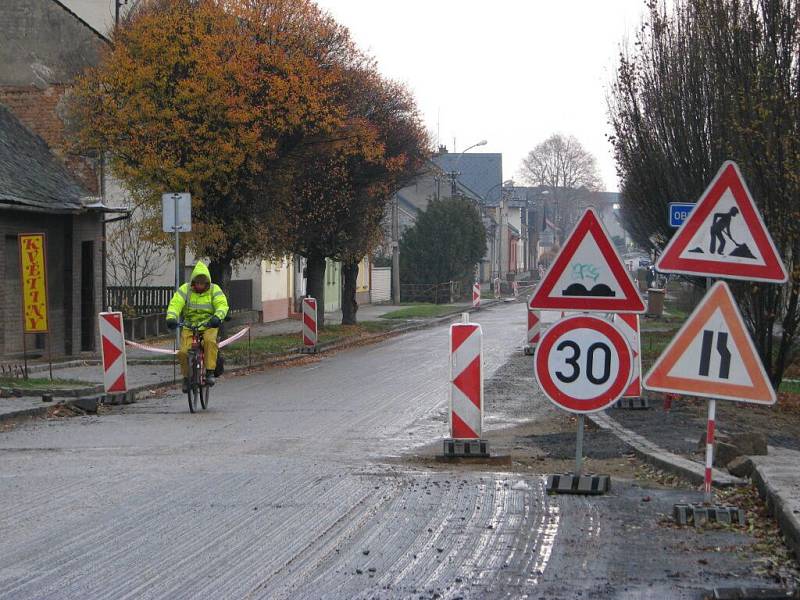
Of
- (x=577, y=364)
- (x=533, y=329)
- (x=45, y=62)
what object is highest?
(x=45, y=62)

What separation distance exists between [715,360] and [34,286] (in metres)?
13.2

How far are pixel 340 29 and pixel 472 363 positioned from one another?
20142mm

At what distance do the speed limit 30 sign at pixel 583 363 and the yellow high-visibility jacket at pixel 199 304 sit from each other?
7.68 meters

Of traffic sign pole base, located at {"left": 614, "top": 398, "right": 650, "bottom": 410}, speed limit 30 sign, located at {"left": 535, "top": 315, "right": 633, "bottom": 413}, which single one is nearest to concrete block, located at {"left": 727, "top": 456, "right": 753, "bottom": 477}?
speed limit 30 sign, located at {"left": 535, "top": 315, "right": 633, "bottom": 413}

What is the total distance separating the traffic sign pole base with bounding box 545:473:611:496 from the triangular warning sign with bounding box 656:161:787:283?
6.05 ft

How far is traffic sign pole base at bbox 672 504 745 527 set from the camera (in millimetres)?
7758

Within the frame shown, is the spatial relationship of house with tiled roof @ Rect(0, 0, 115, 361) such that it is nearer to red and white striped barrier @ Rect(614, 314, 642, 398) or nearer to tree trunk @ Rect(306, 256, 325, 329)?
tree trunk @ Rect(306, 256, 325, 329)

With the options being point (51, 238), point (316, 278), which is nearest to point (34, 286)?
point (51, 238)

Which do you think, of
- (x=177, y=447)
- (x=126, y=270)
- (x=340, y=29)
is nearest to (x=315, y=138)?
(x=340, y=29)

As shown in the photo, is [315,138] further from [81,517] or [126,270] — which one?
[81,517]

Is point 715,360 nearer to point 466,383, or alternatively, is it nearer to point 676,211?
point 466,383

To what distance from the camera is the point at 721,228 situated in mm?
7957

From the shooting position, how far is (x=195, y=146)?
25312 mm

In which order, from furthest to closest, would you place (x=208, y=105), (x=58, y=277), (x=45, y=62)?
(x=45, y=62), (x=58, y=277), (x=208, y=105)
